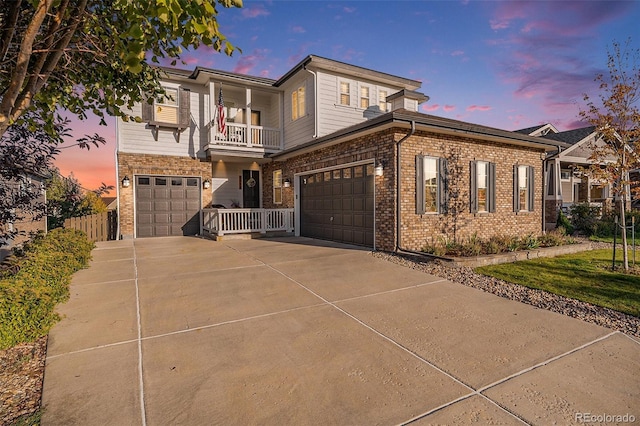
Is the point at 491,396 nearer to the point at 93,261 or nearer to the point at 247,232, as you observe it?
the point at 93,261

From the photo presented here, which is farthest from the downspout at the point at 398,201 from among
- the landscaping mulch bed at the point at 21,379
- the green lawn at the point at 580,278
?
the landscaping mulch bed at the point at 21,379

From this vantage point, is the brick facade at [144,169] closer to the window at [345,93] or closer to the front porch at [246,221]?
the front porch at [246,221]

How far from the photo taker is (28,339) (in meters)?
3.37

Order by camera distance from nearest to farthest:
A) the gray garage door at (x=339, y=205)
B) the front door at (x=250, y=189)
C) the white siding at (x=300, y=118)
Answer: the gray garage door at (x=339, y=205)
the white siding at (x=300, y=118)
the front door at (x=250, y=189)

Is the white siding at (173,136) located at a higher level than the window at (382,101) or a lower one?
lower

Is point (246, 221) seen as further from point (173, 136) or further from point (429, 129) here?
point (429, 129)

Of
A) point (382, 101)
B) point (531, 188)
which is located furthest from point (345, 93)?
point (531, 188)

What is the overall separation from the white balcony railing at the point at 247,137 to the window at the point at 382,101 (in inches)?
190

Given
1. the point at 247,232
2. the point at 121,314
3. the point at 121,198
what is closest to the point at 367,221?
the point at 247,232

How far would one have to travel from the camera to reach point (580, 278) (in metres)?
6.06

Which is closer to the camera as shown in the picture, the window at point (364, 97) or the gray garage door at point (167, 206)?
the gray garage door at point (167, 206)

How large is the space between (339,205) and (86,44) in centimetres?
774

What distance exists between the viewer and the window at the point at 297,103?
13.3 metres

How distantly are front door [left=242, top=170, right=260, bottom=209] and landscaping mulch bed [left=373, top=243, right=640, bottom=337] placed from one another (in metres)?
9.36
